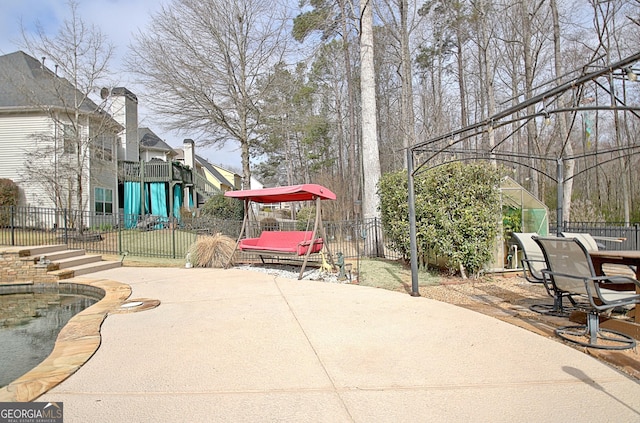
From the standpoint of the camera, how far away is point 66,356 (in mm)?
3545

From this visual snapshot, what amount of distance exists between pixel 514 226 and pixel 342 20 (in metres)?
10.8

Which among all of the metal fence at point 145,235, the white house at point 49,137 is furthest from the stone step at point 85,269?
the white house at point 49,137

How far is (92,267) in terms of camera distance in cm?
953

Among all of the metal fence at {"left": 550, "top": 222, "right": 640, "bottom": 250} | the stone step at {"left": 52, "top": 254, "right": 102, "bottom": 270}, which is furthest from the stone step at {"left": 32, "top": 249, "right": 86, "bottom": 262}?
the metal fence at {"left": 550, "top": 222, "right": 640, "bottom": 250}

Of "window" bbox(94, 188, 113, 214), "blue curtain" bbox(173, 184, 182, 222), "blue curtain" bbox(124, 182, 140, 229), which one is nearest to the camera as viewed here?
"window" bbox(94, 188, 113, 214)

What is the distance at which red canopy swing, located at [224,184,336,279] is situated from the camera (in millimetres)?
8570

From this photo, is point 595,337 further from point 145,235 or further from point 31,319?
point 145,235

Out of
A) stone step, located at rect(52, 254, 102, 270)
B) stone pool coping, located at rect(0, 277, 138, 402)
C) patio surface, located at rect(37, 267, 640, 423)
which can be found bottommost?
patio surface, located at rect(37, 267, 640, 423)

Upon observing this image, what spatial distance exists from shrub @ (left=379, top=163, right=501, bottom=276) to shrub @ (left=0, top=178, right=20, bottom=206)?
17502 mm

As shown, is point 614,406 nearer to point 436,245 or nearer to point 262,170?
point 436,245

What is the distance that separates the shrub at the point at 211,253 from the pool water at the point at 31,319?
294 cm

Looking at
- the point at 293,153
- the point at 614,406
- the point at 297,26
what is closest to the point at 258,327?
the point at 614,406

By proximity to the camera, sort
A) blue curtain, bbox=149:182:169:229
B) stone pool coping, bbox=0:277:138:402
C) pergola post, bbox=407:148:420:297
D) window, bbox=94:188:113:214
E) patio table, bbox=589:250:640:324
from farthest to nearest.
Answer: blue curtain, bbox=149:182:169:229 < window, bbox=94:188:113:214 < pergola post, bbox=407:148:420:297 < patio table, bbox=589:250:640:324 < stone pool coping, bbox=0:277:138:402

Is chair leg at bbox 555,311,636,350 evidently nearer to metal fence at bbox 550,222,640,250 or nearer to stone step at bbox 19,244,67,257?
metal fence at bbox 550,222,640,250
